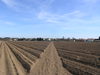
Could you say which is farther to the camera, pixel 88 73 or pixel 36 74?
pixel 88 73

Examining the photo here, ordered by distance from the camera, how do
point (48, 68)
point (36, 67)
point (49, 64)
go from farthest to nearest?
point (49, 64)
point (36, 67)
point (48, 68)

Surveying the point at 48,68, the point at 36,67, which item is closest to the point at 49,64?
the point at 36,67

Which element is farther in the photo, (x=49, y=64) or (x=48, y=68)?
(x=49, y=64)

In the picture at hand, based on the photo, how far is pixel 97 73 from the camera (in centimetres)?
1433

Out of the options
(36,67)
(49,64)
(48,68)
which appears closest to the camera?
(48,68)

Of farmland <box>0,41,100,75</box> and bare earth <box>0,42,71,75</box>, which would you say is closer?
bare earth <box>0,42,71,75</box>

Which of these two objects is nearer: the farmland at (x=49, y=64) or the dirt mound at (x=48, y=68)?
the dirt mound at (x=48, y=68)

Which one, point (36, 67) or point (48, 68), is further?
point (36, 67)

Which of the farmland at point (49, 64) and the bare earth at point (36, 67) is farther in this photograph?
the farmland at point (49, 64)

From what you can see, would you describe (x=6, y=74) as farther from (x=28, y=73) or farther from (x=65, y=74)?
(x=65, y=74)

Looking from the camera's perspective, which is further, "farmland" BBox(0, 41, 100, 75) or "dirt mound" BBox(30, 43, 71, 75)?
"farmland" BBox(0, 41, 100, 75)

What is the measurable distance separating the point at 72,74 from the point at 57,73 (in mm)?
1149

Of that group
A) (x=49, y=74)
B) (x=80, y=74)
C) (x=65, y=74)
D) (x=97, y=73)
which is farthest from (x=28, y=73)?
(x=97, y=73)

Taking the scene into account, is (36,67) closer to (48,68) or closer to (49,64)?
(48,68)
